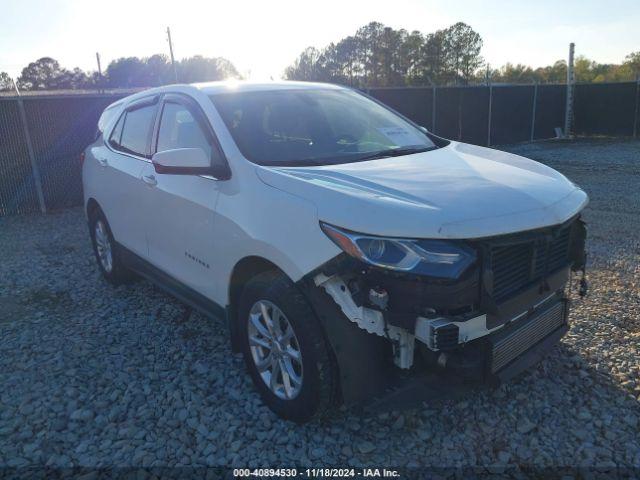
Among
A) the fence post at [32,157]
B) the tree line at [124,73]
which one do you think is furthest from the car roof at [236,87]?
the tree line at [124,73]

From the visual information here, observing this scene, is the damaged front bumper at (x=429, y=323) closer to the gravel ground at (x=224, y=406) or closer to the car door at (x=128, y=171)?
the gravel ground at (x=224, y=406)

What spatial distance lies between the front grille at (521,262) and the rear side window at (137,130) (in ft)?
9.68

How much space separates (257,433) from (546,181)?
2.14 meters

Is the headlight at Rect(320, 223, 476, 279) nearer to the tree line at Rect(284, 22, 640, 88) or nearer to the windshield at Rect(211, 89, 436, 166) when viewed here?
the windshield at Rect(211, 89, 436, 166)

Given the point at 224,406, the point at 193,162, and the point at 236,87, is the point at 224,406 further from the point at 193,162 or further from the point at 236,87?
the point at 236,87

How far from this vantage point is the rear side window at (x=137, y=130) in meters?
4.39

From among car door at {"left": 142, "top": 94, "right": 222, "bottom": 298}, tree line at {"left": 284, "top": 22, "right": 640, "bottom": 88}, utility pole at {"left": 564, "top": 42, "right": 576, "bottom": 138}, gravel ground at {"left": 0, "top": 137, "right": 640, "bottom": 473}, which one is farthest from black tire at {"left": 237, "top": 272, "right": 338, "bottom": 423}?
tree line at {"left": 284, "top": 22, "right": 640, "bottom": 88}

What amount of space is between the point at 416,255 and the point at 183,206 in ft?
6.09

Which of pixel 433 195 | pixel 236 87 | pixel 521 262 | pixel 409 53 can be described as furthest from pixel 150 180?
pixel 409 53

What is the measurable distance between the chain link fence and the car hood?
20.1ft

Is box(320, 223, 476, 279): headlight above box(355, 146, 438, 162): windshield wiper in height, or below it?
below

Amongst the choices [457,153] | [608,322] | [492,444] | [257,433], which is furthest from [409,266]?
[608,322]

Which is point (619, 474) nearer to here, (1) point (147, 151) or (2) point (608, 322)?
(2) point (608, 322)

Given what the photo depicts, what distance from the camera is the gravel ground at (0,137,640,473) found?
2811 mm
